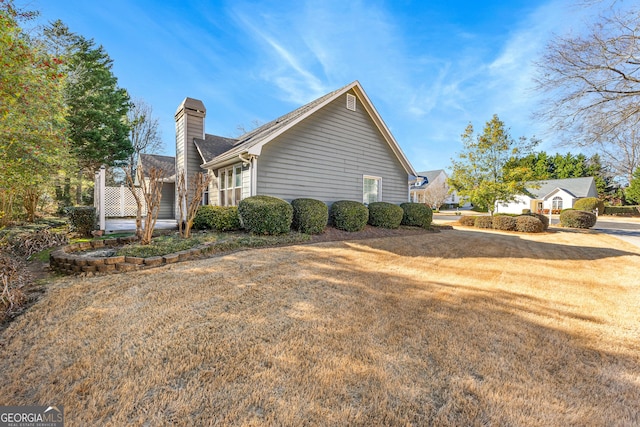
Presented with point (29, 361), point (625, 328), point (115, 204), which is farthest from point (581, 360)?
point (115, 204)

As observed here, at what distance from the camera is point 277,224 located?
783 centimetres

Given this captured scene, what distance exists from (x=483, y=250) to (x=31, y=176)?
12.1 meters

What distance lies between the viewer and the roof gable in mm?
8969

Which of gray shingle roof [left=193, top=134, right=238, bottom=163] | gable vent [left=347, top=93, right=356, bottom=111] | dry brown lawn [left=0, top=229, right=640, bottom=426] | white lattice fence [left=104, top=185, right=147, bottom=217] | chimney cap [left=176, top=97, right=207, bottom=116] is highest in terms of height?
chimney cap [left=176, top=97, right=207, bottom=116]

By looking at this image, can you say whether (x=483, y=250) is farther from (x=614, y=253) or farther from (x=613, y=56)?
(x=613, y=56)

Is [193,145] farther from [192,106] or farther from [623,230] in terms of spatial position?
[623,230]

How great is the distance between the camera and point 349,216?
969 centimetres

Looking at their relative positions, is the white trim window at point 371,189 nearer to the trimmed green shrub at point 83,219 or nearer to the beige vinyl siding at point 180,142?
the beige vinyl siding at point 180,142

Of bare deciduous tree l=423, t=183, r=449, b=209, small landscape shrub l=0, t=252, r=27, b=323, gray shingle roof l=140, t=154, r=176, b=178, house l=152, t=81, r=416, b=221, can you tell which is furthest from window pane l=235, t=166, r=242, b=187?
bare deciduous tree l=423, t=183, r=449, b=209

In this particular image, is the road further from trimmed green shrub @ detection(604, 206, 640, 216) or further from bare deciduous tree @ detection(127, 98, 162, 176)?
bare deciduous tree @ detection(127, 98, 162, 176)

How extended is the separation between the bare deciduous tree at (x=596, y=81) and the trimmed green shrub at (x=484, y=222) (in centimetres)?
665

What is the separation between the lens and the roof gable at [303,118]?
8969 mm

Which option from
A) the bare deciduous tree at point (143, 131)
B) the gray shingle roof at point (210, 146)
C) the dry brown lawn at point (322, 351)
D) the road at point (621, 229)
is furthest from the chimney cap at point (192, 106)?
the road at point (621, 229)

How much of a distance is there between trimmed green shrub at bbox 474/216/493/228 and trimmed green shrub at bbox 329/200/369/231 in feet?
32.2
